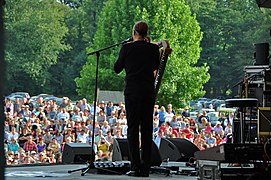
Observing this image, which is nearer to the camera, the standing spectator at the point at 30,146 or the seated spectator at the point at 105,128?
the standing spectator at the point at 30,146

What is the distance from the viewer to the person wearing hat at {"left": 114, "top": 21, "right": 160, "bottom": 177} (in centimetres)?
405

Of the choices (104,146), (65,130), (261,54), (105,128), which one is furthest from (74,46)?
(261,54)

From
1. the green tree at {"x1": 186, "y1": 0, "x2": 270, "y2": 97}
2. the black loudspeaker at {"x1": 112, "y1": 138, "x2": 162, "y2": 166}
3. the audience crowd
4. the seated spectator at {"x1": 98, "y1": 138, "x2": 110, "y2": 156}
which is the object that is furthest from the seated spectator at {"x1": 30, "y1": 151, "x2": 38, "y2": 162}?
the green tree at {"x1": 186, "y1": 0, "x2": 270, "y2": 97}

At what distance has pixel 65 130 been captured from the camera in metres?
10.5

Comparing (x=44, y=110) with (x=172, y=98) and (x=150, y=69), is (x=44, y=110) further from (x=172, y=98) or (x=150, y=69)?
(x=172, y=98)

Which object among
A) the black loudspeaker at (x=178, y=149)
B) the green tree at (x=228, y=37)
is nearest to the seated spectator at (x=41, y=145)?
the black loudspeaker at (x=178, y=149)

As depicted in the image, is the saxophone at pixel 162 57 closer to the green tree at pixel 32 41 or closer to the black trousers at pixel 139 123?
the black trousers at pixel 139 123

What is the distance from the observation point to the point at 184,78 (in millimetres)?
28453

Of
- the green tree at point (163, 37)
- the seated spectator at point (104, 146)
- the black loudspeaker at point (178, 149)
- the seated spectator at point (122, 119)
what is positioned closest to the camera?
the black loudspeaker at point (178, 149)

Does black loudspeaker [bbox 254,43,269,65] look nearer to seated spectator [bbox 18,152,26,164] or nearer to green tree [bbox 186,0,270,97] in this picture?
seated spectator [bbox 18,152,26,164]

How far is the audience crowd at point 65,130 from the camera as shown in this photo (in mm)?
9555

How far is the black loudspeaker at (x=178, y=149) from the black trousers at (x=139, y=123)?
73.8 inches

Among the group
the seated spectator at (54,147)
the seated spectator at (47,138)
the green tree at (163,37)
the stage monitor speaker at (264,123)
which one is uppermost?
the green tree at (163,37)

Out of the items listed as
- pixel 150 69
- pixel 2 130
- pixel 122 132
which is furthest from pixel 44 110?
pixel 2 130
